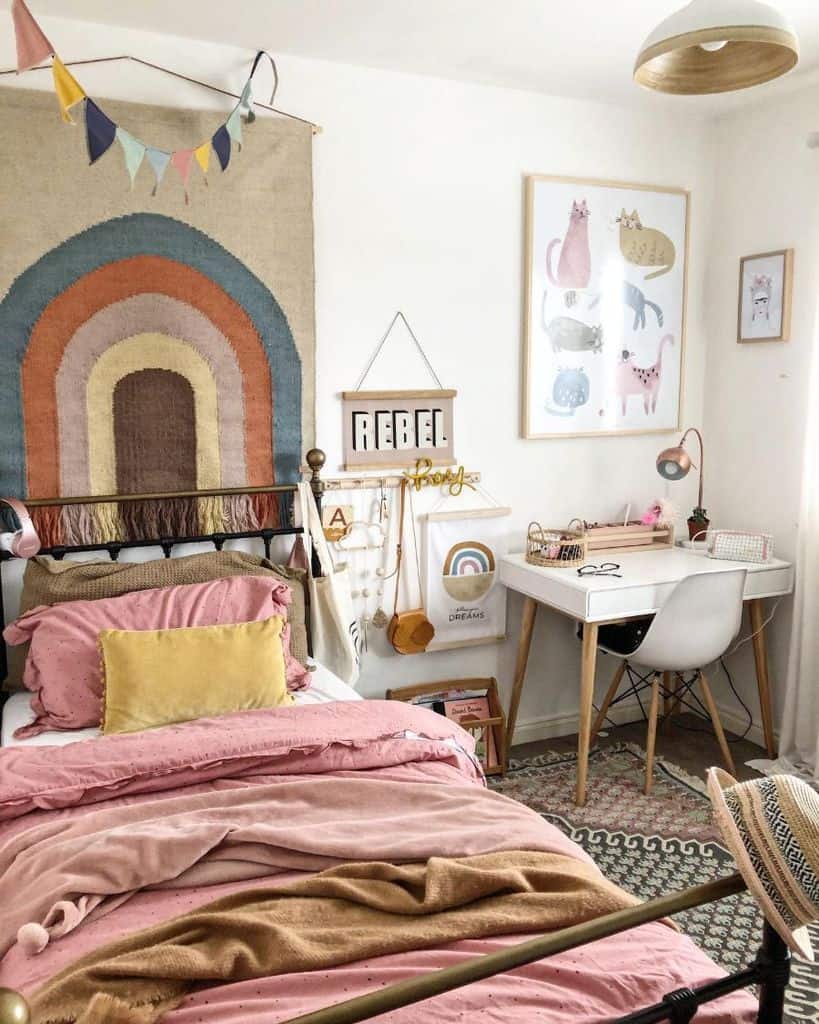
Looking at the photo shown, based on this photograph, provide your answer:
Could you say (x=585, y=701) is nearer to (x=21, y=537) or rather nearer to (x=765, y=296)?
(x=765, y=296)

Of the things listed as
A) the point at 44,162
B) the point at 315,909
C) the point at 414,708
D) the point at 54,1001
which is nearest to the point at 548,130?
the point at 44,162

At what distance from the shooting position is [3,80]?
2459 mm

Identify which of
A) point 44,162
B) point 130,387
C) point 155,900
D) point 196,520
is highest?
point 44,162

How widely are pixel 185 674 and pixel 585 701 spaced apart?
137 cm

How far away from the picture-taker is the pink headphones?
2488 millimetres

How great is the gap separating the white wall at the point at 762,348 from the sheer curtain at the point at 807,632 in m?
0.16

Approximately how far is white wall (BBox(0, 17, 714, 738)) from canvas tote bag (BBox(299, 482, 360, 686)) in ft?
0.90

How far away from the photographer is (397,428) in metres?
3.10

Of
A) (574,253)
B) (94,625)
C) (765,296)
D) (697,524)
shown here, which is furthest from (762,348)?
(94,625)

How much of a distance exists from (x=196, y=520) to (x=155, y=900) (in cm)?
149

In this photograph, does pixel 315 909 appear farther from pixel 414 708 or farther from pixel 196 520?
pixel 196 520

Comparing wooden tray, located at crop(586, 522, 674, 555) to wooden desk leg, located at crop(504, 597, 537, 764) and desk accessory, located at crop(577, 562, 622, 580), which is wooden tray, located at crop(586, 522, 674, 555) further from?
wooden desk leg, located at crop(504, 597, 537, 764)

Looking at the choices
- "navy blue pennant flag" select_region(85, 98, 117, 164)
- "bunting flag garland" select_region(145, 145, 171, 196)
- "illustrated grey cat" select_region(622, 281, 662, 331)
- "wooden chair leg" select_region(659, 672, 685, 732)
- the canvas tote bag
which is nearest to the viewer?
"navy blue pennant flag" select_region(85, 98, 117, 164)

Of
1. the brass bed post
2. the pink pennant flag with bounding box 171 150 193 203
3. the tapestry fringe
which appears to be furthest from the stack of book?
the pink pennant flag with bounding box 171 150 193 203
